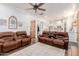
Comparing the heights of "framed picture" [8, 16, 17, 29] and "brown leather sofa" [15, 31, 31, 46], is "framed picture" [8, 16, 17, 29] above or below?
above

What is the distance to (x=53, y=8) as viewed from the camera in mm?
2533

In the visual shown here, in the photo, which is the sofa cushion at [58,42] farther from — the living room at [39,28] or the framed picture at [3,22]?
the framed picture at [3,22]

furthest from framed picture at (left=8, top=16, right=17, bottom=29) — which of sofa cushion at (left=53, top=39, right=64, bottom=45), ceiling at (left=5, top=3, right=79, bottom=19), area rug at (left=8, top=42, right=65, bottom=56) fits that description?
sofa cushion at (left=53, top=39, right=64, bottom=45)

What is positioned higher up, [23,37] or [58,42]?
[23,37]

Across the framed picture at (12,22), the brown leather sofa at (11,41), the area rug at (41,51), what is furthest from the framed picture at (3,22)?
the area rug at (41,51)

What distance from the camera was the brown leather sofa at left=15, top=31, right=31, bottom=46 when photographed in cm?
259

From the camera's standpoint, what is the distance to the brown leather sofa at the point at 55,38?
2.49 m

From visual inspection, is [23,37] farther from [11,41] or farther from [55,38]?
[55,38]

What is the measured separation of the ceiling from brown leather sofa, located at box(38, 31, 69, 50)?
A: 44 cm

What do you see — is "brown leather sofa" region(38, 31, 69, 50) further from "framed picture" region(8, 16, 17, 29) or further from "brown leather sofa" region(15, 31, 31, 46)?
"framed picture" region(8, 16, 17, 29)

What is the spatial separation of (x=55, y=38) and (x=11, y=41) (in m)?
1.11

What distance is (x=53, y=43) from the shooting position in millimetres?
2553

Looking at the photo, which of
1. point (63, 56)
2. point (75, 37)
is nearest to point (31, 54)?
point (63, 56)

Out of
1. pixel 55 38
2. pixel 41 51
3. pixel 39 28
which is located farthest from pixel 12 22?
pixel 55 38
